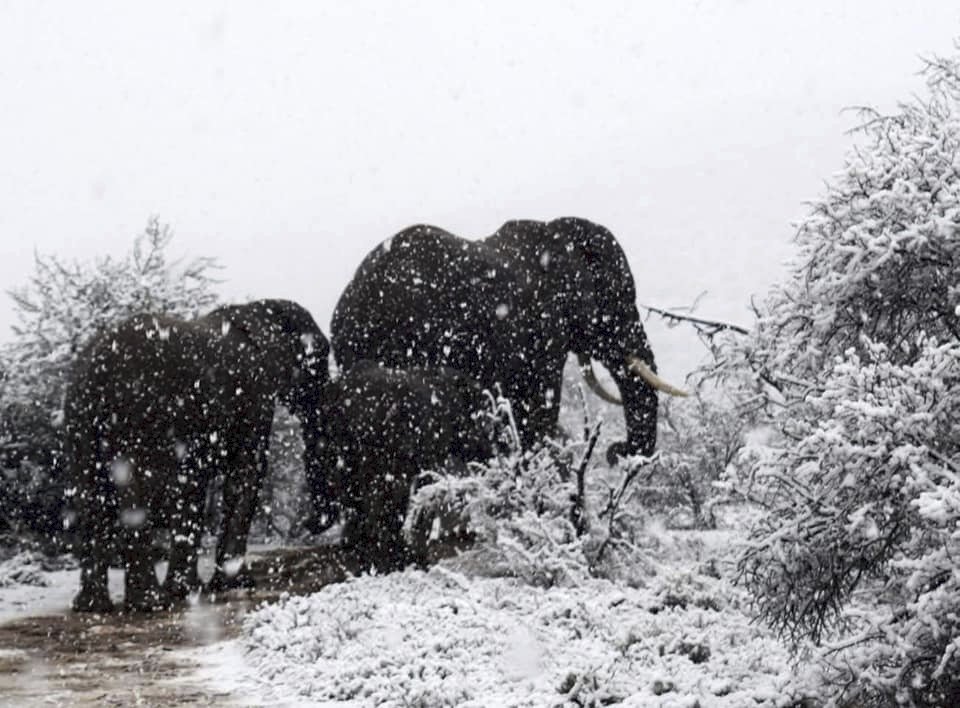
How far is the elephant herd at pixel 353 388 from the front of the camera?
11117mm

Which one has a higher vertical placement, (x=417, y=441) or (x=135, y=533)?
(x=417, y=441)

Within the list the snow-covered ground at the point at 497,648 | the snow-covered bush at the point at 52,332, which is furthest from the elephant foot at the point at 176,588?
the snow-covered bush at the point at 52,332

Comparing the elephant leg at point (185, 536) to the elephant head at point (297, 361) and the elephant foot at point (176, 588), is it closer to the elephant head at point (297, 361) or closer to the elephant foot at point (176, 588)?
the elephant foot at point (176, 588)

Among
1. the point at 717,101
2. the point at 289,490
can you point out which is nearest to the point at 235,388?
the point at 289,490

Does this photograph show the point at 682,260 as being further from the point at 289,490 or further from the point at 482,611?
the point at 482,611

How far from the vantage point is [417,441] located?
37.9ft

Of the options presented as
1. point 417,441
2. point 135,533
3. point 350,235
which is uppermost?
point 350,235

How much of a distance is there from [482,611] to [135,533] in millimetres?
3979

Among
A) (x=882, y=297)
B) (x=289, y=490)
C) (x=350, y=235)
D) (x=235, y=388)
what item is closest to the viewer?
(x=882, y=297)

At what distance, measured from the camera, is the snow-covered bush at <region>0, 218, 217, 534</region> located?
15195 millimetres

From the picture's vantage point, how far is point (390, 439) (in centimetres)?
1141

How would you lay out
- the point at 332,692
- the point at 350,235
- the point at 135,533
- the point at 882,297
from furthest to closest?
the point at 350,235 < the point at 135,533 < the point at 332,692 < the point at 882,297

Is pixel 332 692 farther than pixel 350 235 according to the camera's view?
No

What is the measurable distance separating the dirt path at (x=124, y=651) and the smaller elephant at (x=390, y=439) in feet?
2.42
